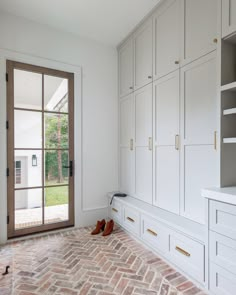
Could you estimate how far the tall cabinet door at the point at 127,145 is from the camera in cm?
329

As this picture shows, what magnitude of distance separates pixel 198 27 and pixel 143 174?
1.93m

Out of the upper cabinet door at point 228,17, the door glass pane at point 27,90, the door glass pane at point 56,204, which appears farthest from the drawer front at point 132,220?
the upper cabinet door at point 228,17

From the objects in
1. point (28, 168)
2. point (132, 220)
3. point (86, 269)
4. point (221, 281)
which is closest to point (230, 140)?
point (221, 281)

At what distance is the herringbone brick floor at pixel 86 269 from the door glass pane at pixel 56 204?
1.09 ft

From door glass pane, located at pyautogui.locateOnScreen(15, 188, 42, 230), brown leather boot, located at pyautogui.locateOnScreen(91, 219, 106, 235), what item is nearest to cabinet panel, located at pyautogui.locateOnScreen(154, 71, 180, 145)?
brown leather boot, located at pyautogui.locateOnScreen(91, 219, 106, 235)

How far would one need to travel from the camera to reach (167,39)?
251 cm

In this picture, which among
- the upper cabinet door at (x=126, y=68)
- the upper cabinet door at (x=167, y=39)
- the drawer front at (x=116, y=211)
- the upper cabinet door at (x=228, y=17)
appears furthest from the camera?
the upper cabinet door at (x=126, y=68)

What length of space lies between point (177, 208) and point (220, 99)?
4.24ft

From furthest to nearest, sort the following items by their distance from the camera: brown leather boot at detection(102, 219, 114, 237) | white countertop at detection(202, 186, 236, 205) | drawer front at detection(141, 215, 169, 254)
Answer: brown leather boot at detection(102, 219, 114, 237) < drawer front at detection(141, 215, 169, 254) < white countertop at detection(202, 186, 236, 205)

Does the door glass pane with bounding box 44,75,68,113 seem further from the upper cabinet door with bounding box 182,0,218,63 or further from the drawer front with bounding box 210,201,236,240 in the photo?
the drawer front with bounding box 210,201,236,240

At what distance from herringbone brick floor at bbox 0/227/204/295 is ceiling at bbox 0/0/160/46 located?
3.11m

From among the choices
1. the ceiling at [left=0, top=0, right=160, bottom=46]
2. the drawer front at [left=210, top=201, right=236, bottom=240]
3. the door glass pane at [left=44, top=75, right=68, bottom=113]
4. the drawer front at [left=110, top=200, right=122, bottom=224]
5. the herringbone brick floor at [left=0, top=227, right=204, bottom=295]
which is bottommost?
the herringbone brick floor at [left=0, top=227, right=204, bottom=295]

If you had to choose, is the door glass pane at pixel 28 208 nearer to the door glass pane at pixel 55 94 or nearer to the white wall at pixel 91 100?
the white wall at pixel 91 100

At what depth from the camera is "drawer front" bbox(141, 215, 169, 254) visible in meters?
2.23
